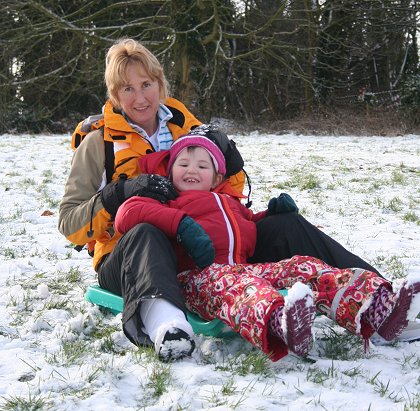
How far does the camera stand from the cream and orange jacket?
2654 mm

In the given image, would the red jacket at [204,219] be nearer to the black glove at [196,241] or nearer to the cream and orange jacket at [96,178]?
the black glove at [196,241]

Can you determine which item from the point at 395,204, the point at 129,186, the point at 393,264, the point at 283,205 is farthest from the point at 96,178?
the point at 395,204

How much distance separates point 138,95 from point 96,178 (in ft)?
1.50

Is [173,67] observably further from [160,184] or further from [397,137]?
[160,184]

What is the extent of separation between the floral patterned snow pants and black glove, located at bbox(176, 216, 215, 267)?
61 mm

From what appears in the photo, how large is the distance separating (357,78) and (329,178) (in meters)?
11.1

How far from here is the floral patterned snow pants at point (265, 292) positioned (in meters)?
1.96

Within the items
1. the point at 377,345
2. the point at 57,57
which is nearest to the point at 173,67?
the point at 57,57

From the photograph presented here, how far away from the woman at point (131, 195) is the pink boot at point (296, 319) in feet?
1.18

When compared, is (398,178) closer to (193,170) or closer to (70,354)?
(193,170)

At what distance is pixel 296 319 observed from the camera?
1840mm

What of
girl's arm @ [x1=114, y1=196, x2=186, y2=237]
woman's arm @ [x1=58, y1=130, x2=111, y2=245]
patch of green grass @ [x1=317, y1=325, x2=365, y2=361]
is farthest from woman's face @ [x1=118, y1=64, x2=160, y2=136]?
patch of green grass @ [x1=317, y1=325, x2=365, y2=361]

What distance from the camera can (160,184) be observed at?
102 inches

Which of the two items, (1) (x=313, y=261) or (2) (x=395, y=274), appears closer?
(1) (x=313, y=261)
